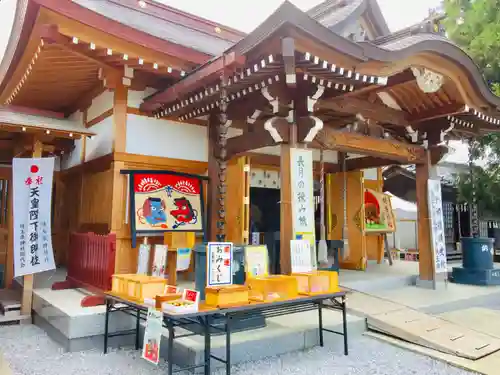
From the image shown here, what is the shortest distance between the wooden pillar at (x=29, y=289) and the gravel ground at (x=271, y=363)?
92cm

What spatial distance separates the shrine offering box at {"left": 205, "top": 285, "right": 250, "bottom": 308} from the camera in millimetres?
3525

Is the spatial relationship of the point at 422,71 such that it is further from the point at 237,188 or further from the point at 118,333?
the point at 118,333

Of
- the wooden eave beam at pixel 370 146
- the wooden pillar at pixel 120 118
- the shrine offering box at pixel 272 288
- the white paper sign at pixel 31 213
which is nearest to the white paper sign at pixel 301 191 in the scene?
the wooden eave beam at pixel 370 146

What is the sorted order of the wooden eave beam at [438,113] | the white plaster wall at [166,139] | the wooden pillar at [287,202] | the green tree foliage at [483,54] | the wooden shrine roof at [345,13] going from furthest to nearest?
the green tree foliage at [483,54] → the wooden shrine roof at [345,13] → the wooden eave beam at [438,113] → the white plaster wall at [166,139] → the wooden pillar at [287,202]

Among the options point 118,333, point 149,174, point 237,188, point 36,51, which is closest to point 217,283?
point 118,333

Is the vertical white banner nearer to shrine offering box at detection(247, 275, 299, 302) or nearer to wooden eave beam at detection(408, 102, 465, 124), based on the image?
shrine offering box at detection(247, 275, 299, 302)

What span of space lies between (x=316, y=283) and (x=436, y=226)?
404 centimetres

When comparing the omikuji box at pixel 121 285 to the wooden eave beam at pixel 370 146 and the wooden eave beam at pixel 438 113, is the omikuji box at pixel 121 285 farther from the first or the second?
the wooden eave beam at pixel 438 113

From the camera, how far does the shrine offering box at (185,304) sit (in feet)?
10.9

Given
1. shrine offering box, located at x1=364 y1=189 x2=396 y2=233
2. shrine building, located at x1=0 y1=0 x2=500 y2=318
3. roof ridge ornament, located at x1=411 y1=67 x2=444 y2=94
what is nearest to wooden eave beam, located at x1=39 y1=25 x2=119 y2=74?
shrine building, located at x1=0 y1=0 x2=500 y2=318

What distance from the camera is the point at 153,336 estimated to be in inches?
137

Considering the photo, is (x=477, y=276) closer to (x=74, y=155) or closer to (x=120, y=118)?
(x=120, y=118)

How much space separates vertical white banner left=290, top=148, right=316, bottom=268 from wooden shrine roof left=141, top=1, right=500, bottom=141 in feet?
3.19

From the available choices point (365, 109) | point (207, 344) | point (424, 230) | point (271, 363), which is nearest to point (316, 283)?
point (271, 363)
